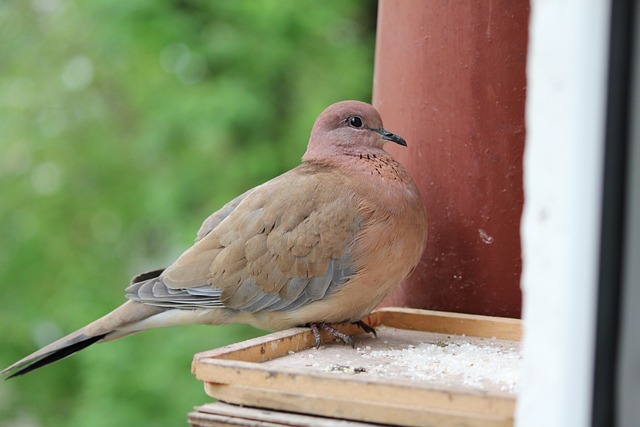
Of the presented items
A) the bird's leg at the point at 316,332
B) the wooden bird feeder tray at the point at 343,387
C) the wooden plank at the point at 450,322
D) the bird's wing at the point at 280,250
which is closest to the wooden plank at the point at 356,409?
the wooden bird feeder tray at the point at 343,387

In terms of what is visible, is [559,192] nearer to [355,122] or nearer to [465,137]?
[465,137]

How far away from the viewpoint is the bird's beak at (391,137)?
2.82 m

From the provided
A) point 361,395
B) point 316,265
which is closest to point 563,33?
point 361,395

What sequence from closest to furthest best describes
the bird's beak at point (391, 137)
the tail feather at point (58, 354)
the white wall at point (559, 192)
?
the white wall at point (559, 192) < the tail feather at point (58, 354) < the bird's beak at point (391, 137)

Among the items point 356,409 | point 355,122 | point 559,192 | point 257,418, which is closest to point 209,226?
point 355,122

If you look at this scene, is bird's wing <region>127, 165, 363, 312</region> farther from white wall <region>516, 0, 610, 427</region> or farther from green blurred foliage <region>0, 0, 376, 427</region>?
green blurred foliage <region>0, 0, 376, 427</region>

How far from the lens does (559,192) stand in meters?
1.23

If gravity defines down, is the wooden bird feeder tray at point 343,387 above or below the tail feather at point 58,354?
above

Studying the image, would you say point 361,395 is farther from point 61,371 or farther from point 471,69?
point 61,371

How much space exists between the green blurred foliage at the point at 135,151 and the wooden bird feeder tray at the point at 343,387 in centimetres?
261

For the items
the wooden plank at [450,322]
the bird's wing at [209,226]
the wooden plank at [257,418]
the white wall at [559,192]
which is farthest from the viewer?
the bird's wing at [209,226]

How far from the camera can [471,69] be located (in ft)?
8.97

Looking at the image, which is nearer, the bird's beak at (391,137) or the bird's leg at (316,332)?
the bird's leg at (316,332)

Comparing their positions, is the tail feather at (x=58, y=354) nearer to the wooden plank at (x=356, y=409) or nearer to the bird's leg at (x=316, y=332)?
the bird's leg at (x=316, y=332)
